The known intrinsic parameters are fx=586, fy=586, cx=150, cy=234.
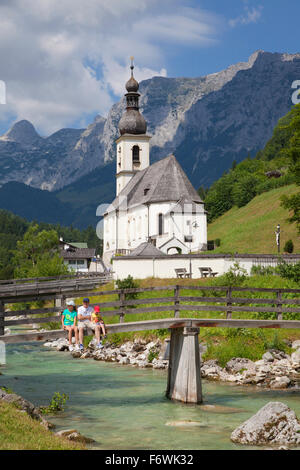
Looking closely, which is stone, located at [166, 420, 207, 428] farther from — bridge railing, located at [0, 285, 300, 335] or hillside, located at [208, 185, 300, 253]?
hillside, located at [208, 185, 300, 253]

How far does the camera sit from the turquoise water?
603 inches

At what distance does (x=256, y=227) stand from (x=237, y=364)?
184ft

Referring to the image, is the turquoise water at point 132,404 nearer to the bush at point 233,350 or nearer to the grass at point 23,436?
the grass at point 23,436

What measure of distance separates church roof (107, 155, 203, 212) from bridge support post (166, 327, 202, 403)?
49.7 m

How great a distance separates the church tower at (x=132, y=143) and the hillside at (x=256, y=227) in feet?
53.7

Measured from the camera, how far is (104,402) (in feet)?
67.0

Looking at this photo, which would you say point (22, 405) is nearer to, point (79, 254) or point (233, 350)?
point (233, 350)

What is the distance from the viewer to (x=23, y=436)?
1146 centimetres

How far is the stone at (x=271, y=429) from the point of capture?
14.4 meters

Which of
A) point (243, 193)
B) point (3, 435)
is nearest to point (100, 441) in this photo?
point (3, 435)

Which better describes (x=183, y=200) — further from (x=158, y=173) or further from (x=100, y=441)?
(x=100, y=441)

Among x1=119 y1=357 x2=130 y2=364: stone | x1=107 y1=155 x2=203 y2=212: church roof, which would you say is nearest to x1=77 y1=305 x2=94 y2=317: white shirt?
x1=119 y1=357 x2=130 y2=364: stone

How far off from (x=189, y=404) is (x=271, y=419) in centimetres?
519

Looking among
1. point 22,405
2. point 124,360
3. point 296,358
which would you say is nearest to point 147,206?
point 124,360
